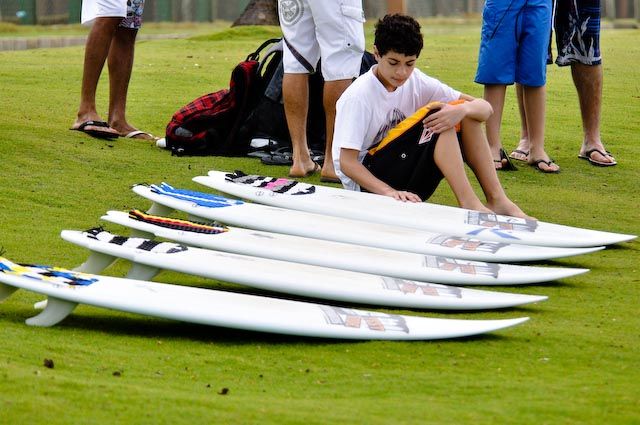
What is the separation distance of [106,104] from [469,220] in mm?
4457

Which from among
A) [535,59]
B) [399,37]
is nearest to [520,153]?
[535,59]

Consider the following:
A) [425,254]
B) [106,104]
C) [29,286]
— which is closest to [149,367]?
[29,286]

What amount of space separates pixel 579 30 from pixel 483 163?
2280 mm

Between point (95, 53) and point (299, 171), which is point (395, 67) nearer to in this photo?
point (299, 171)

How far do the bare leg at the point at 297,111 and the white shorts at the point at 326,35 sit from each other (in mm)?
61

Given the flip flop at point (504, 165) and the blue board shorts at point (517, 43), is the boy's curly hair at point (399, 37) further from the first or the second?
the flip flop at point (504, 165)

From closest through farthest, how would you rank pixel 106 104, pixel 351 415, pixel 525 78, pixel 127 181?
pixel 351 415
pixel 127 181
pixel 525 78
pixel 106 104

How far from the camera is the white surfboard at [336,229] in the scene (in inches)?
190

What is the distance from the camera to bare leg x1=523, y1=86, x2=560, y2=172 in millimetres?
7020

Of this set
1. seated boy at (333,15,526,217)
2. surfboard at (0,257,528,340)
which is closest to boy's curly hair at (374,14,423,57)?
seated boy at (333,15,526,217)

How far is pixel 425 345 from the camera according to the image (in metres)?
3.56

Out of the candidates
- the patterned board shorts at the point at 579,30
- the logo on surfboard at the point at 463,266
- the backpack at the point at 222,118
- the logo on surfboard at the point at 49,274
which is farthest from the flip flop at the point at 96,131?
the logo on surfboard at the point at 49,274

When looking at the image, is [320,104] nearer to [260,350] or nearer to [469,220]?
[469,220]

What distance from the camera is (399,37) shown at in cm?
523
